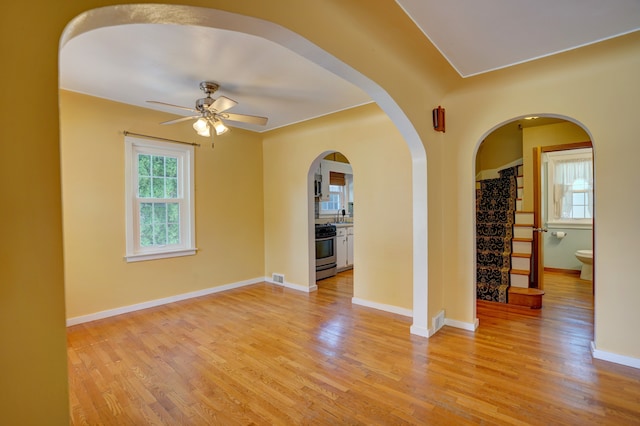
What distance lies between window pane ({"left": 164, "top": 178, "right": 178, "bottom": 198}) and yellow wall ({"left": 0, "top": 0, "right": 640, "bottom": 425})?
192 centimetres

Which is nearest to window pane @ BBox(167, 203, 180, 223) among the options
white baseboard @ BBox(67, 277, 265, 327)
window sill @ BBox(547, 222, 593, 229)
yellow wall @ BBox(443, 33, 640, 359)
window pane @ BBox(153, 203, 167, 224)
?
window pane @ BBox(153, 203, 167, 224)

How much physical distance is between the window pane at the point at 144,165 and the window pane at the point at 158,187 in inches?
5.0

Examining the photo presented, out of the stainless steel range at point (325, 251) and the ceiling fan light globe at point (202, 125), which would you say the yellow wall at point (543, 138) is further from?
the ceiling fan light globe at point (202, 125)

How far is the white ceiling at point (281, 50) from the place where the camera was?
1.92 meters

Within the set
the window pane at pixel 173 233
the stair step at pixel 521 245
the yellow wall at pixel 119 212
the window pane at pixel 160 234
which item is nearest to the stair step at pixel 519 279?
the stair step at pixel 521 245

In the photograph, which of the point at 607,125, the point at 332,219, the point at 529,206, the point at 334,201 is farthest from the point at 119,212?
the point at 529,206

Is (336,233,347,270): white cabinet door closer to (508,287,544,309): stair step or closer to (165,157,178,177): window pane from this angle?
(508,287,544,309): stair step

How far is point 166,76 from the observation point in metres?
2.82

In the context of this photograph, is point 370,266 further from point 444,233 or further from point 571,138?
point 571,138

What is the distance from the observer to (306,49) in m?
1.74

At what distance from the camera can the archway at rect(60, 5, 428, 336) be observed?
3.74 ft

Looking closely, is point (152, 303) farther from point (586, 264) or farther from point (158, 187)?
point (586, 264)

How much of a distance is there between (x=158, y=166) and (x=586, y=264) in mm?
6878

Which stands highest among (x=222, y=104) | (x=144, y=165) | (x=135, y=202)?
(x=222, y=104)
